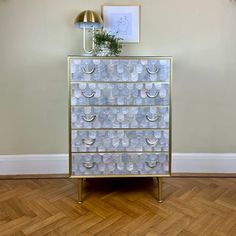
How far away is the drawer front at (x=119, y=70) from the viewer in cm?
182

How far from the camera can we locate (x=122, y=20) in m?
2.29

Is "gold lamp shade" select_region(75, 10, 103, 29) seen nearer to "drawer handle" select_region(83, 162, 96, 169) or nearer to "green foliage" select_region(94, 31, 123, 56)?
"green foliage" select_region(94, 31, 123, 56)

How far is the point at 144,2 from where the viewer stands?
7.52 ft

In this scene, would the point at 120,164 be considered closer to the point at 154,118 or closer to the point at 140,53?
the point at 154,118

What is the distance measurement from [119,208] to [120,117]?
0.74m

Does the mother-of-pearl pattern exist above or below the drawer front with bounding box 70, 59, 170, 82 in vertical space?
below

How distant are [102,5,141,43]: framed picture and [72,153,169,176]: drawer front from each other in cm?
115

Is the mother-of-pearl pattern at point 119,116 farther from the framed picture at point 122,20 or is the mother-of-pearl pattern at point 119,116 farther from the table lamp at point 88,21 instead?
the framed picture at point 122,20

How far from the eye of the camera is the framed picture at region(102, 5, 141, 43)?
227cm

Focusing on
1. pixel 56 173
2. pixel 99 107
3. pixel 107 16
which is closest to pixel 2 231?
pixel 56 173

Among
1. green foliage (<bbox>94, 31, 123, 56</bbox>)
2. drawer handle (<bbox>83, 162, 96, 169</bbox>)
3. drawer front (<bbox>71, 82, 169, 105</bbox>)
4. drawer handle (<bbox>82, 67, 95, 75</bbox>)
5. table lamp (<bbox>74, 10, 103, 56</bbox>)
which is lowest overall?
drawer handle (<bbox>83, 162, 96, 169</bbox>)

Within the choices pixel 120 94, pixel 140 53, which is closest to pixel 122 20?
pixel 140 53

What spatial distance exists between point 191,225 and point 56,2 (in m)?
2.28

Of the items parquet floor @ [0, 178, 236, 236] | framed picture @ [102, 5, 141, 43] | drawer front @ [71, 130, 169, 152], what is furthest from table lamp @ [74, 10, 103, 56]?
parquet floor @ [0, 178, 236, 236]
